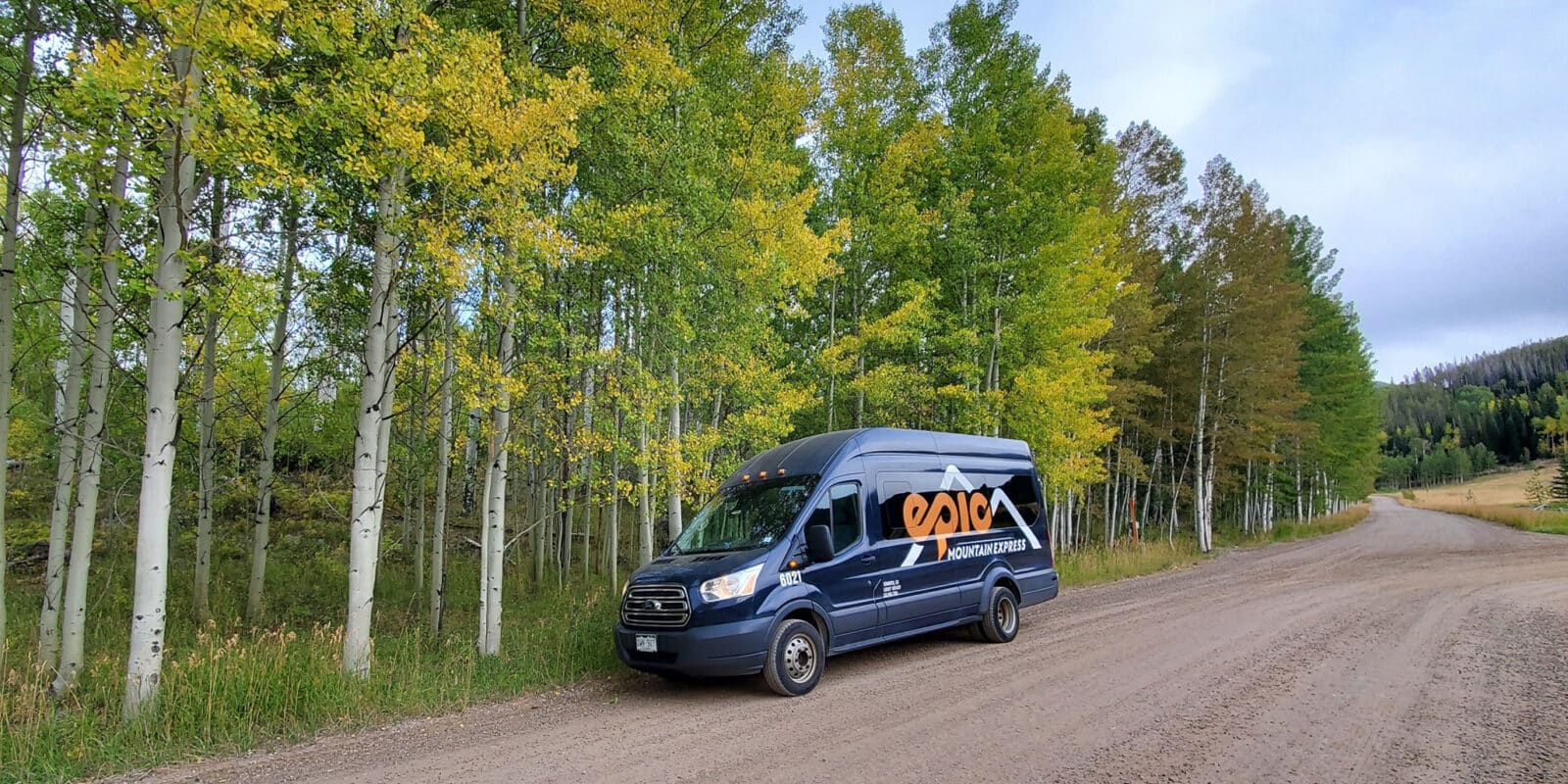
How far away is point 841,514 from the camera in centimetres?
712

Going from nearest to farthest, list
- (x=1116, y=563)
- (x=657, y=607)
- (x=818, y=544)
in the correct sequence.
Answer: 1. (x=657, y=607)
2. (x=818, y=544)
3. (x=1116, y=563)

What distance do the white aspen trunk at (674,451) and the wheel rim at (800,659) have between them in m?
2.98

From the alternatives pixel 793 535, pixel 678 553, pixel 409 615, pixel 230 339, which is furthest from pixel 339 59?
pixel 409 615

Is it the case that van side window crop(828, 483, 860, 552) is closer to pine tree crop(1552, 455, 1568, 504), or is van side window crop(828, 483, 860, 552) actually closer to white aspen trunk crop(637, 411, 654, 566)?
white aspen trunk crop(637, 411, 654, 566)

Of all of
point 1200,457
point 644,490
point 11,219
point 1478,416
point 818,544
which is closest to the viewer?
point 11,219

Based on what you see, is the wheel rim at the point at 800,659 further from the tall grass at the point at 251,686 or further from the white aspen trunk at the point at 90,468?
the white aspen trunk at the point at 90,468

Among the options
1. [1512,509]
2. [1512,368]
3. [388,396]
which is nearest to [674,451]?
[388,396]

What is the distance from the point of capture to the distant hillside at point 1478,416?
106562 millimetres

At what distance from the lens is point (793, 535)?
6.62m

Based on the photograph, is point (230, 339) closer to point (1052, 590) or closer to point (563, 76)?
point (563, 76)

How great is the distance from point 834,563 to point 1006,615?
10.2 ft

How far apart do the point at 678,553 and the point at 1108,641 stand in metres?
4.96

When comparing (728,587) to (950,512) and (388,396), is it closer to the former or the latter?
(950,512)

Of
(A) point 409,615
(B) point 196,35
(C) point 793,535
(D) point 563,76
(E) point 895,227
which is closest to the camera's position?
(B) point 196,35
